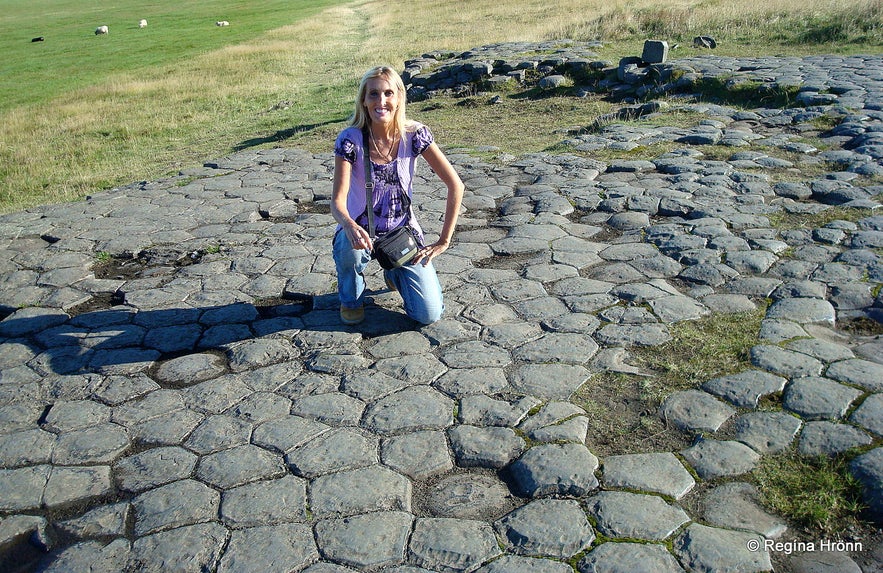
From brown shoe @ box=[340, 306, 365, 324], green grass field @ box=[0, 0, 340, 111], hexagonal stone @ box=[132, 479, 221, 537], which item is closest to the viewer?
hexagonal stone @ box=[132, 479, 221, 537]

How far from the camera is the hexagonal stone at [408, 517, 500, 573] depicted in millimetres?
2668

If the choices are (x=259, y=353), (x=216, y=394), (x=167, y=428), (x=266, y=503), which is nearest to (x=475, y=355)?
(x=259, y=353)

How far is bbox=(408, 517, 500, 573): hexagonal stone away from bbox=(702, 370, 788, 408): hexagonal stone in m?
1.39

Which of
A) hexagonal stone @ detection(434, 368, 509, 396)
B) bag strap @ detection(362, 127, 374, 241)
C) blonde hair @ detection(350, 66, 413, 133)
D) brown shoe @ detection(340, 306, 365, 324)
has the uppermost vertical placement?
blonde hair @ detection(350, 66, 413, 133)

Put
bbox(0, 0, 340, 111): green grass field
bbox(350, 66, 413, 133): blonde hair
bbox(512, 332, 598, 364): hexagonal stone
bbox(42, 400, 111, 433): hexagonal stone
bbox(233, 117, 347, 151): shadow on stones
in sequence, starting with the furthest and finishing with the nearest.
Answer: bbox(0, 0, 340, 111): green grass field, bbox(233, 117, 347, 151): shadow on stones, bbox(350, 66, 413, 133): blonde hair, bbox(512, 332, 598, 364): hexagonal stone, bbox(42, 400, 111, 433): hexagonal stone

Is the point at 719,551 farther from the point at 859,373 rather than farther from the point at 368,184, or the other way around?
the point at 368,184

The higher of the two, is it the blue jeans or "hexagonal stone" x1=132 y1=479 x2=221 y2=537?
the blue jeans

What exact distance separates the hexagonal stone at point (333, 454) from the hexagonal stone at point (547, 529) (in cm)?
69

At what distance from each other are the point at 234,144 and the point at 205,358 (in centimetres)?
721

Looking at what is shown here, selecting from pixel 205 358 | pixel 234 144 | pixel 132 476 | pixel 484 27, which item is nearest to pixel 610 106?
pixel 234 144

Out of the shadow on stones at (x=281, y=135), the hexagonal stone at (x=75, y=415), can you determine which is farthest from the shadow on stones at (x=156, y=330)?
the shadow on stones at (x=281, y=135)

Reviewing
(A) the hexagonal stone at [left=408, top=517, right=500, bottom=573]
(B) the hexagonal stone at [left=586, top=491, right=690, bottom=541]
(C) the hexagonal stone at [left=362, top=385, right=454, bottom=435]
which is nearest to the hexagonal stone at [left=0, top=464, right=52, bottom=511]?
(C) the hexagonal stone at [left=362, top=385, right=454, bottom=435]

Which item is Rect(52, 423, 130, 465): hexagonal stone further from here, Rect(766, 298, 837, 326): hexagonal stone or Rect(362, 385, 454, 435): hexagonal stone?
Rect(766, 298, 837, 326): hexagonal stone

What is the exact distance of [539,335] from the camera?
422 cm
